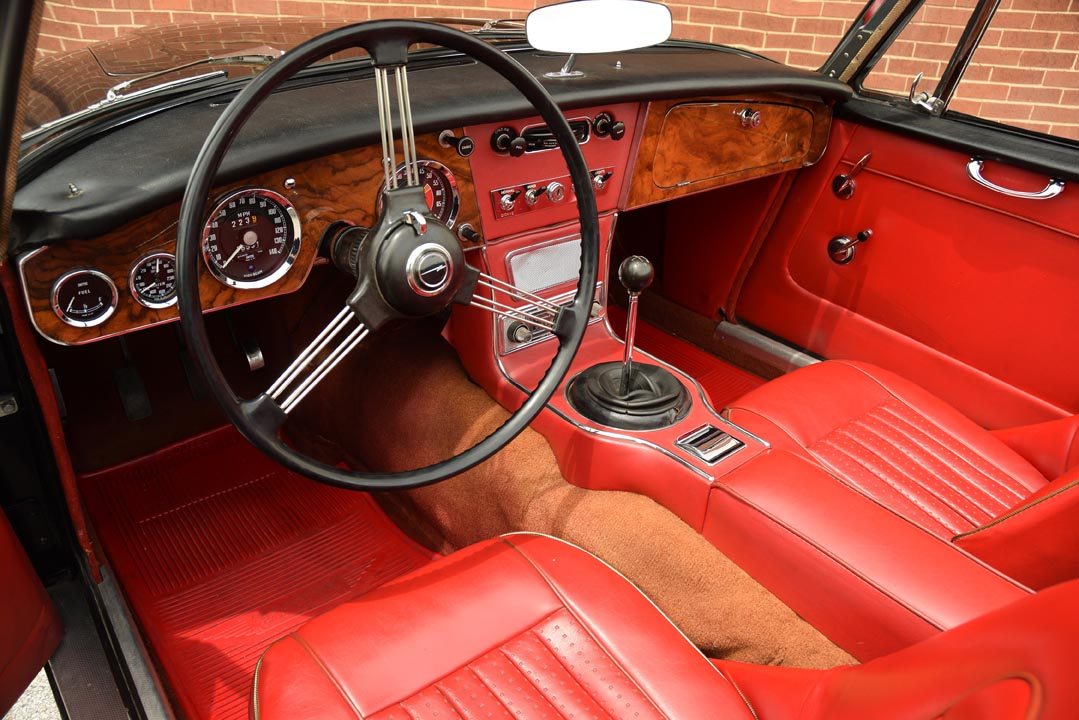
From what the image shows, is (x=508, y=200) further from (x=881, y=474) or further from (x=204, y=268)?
(x=881, y=474)

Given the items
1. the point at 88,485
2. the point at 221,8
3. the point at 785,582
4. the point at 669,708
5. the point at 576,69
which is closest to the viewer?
the point at 669,708

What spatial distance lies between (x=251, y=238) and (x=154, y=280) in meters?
0.17

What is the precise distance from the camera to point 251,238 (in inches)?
53.7

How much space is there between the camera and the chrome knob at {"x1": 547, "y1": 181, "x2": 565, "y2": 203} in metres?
1.73

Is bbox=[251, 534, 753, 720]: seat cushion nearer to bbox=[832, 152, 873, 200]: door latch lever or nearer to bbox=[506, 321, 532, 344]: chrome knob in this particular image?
bbox=[506, 321, 532, 344]: chrome knob

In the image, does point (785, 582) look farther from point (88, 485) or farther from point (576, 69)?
point (88, 485)

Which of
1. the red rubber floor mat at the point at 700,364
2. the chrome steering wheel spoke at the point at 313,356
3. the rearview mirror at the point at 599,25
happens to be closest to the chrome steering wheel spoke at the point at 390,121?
the chrome steering wheel spoke at the point at 313,356

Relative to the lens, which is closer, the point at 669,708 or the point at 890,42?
the point at 669,708

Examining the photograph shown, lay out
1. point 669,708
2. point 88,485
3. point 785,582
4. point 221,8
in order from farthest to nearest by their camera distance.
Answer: point 221,8, point 88,485, point 785,582, point 669,708

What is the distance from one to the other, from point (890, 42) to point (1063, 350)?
3.14ft

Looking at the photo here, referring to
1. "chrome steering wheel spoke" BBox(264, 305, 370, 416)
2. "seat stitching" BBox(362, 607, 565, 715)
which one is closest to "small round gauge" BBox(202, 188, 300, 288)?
"chrome steering wheel spoke" BBox(264, 305, 370, 416)

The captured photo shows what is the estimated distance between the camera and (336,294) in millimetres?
2119

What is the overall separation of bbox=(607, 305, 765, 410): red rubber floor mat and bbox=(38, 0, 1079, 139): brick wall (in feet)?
3.33

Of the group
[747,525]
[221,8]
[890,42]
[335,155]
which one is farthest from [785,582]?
[221,8]
